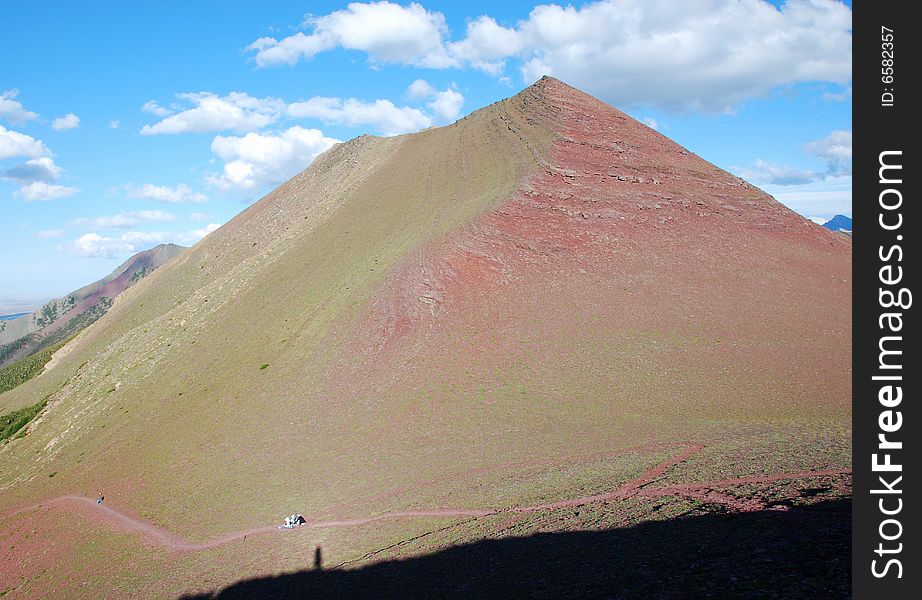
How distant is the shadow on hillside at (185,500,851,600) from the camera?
359 inches

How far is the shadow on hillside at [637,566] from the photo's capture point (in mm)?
9109

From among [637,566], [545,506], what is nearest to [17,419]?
[545,506]

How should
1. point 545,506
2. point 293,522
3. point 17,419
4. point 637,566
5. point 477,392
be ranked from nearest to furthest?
point 637,566, point 545,506, point 293,522, point 477,392, point 17,419

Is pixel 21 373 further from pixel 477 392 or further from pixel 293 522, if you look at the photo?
pixel 477 392

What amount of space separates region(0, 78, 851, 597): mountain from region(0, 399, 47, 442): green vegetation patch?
1.65 meters

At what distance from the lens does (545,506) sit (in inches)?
634

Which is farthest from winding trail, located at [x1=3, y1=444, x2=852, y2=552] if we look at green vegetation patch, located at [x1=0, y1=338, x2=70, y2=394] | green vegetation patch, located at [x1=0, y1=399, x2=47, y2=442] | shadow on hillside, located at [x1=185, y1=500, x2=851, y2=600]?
green vegetation patch, located at [x1=0, y1=338, x2=70, y2=394]

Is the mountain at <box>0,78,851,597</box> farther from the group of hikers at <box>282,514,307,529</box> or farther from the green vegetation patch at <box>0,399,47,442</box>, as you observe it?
the green vegetation patch at <box>0,399,47,442</box>

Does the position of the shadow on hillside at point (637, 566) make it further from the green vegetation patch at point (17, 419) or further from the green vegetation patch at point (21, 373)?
the green vegetation patch at point (21, 373)

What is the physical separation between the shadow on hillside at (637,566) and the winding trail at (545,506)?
1780mm

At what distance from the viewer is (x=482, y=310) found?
30859 mm

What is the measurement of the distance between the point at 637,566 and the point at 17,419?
4345 centimetres
